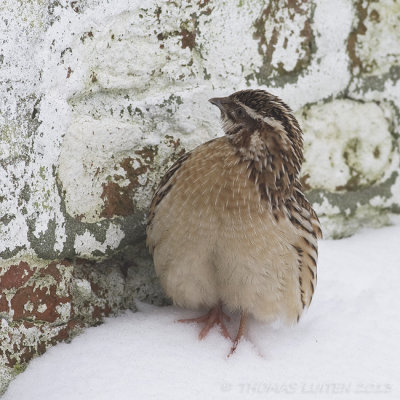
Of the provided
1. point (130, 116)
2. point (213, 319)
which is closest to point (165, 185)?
point (130, 116)

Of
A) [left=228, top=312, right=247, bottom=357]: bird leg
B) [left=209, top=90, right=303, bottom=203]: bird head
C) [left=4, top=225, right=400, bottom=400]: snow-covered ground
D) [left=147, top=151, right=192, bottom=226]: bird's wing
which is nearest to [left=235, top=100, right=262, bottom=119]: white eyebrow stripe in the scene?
[left=209, top=90, right=303, bottom=203]: bird head

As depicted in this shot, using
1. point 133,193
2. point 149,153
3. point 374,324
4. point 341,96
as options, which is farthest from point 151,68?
point 374,324

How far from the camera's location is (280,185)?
8.54 feet

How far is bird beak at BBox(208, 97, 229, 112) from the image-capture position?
2.73 m

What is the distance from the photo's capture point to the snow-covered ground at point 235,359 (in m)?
2.31

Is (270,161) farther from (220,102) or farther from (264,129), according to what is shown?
(220,102)

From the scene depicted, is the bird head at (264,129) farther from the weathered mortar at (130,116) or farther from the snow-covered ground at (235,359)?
the snow-covered ground at (235,359)

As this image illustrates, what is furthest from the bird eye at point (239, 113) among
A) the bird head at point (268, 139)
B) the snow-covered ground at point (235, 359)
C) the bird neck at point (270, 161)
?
the snow-covered ground at point (235, 359)

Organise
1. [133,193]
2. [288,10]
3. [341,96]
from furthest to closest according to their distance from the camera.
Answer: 1. [341,96]
2. [288,10]
3. [133,193]

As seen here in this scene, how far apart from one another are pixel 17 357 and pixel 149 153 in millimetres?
1017

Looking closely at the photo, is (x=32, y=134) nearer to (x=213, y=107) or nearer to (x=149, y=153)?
(x=149, y=153)

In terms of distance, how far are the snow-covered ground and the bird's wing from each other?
48cm

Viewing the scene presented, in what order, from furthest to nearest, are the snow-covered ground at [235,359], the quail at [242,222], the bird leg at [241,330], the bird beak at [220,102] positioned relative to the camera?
the bird beak at [220,102] < the bird leg at [241,330] < the quail at [242,222] < the snow-covered ground at [235,359]

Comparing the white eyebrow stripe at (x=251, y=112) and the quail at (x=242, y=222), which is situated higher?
the white eyebrow stripe at (x=251, y=112)
